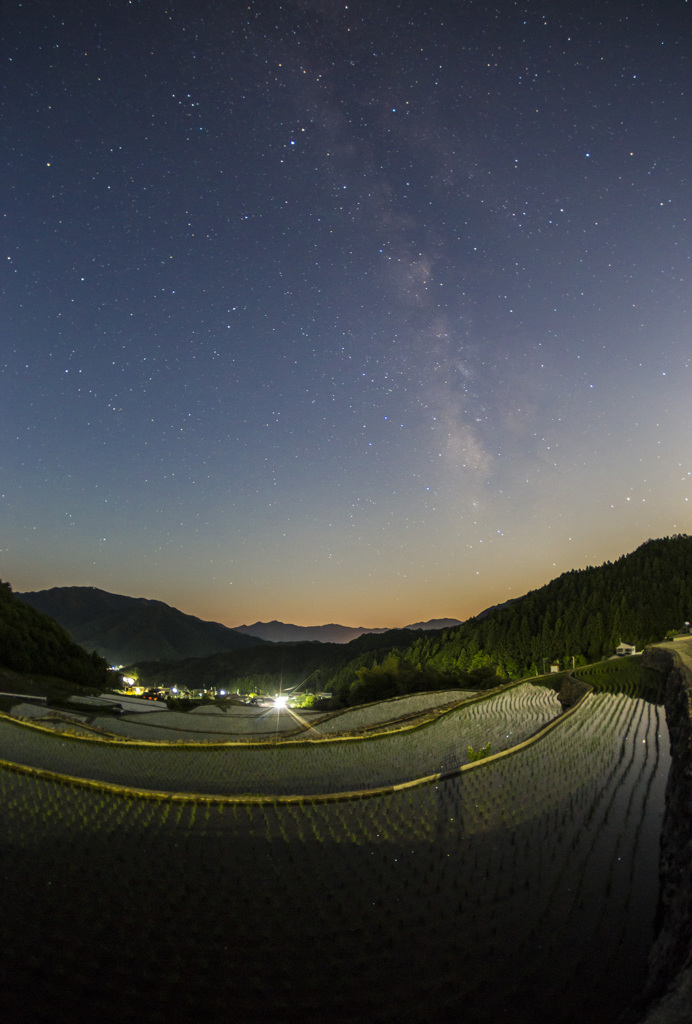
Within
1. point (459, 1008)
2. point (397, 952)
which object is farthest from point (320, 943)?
point (459, 1008)

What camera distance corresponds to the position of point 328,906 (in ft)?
14.3

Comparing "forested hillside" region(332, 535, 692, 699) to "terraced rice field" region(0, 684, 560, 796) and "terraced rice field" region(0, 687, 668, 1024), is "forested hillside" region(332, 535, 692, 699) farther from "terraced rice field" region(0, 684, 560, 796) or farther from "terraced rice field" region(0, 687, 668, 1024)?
"terraced rice field" region(0, 687, 668, 1024)

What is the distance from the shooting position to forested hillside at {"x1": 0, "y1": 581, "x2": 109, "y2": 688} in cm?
3753

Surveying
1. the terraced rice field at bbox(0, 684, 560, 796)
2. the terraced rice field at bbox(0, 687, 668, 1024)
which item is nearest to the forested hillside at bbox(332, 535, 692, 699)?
the terraced rice field at bbox(0, 684, 560, 796)

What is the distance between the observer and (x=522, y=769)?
9359 mm

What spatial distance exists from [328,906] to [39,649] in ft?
162

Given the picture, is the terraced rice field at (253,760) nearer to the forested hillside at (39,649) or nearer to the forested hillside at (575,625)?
the forested hillside at (39,649)

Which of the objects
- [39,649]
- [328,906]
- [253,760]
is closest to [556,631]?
[39,649]

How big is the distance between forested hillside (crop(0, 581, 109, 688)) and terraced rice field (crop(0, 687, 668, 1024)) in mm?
38705

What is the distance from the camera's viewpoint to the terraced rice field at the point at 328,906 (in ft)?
10.3

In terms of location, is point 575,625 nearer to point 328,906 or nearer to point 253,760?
point 253,760

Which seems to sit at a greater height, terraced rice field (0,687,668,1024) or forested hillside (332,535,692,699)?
terraced rice field (0,687,668,1024)

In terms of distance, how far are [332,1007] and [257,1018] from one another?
1.75 ft

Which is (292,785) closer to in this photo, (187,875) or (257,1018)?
(187,875)
